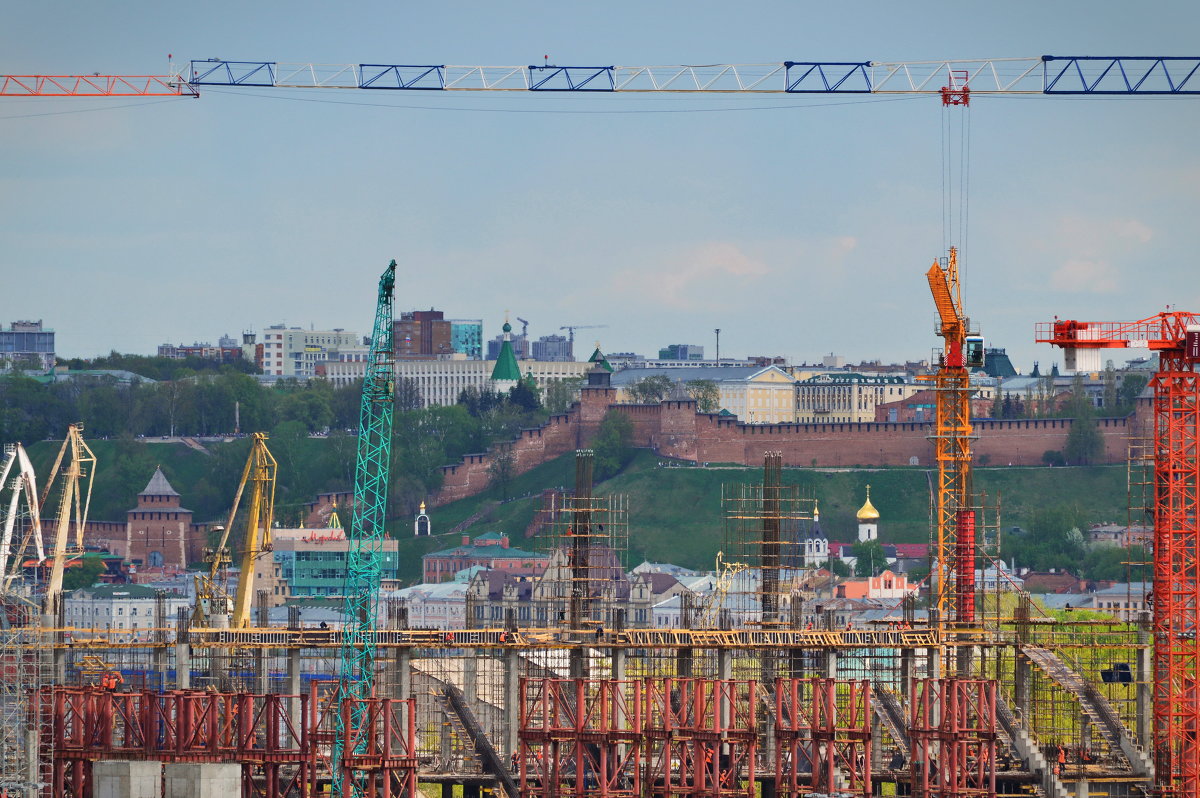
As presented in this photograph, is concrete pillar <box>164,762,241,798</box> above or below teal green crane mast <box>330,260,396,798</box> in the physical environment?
below

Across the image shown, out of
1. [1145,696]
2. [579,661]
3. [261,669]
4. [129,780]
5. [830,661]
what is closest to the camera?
[129,780]

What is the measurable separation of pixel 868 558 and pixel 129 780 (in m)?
121

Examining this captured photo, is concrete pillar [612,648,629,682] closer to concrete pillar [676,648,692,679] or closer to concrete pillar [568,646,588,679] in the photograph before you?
concrete pillar [568,646,588,679]

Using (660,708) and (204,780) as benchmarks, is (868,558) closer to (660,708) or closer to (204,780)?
(660,708)

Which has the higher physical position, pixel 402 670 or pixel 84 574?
pixel 402 670

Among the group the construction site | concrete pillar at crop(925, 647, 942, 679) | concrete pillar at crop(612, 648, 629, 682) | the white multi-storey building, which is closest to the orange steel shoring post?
the construction site

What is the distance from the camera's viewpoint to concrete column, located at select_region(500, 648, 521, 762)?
261ft

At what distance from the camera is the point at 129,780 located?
→ 7362cm

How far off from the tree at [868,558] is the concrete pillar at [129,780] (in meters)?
116

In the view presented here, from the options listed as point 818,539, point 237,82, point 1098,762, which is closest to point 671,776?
point 1098,762

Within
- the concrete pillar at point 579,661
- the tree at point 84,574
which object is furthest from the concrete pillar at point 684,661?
the tree at point 84,574

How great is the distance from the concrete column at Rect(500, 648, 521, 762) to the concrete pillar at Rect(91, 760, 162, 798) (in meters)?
9.46

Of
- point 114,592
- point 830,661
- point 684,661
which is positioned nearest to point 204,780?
point 684,661

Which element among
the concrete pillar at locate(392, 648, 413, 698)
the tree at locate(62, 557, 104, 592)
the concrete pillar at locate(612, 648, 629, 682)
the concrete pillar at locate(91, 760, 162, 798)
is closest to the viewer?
the concrete pillar at locate(91, 760, 162, 798)
